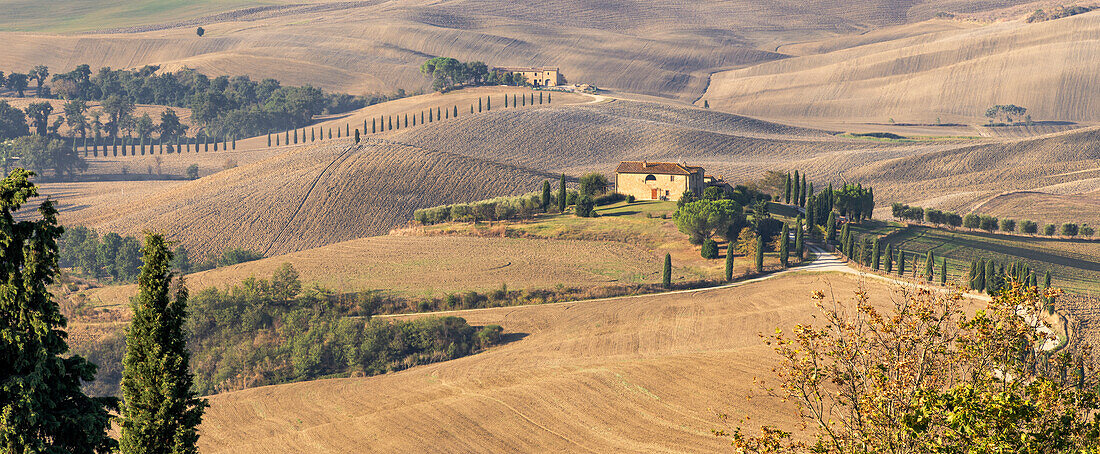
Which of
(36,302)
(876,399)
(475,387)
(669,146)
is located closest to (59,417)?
(36,302)

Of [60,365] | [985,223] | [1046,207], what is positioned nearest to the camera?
[60,365]

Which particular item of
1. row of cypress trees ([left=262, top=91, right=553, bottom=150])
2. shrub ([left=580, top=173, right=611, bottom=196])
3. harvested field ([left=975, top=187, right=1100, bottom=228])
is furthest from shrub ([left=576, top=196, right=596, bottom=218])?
row of cypress trees ([left=262, top=91, right=553, bottom=150])

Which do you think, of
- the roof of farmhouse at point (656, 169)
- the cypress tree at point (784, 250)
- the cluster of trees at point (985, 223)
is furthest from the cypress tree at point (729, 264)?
the cluster of trees at point (985, 223)

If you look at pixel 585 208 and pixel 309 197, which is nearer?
pixel 585 208

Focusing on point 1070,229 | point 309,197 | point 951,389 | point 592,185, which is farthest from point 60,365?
point 1070,229

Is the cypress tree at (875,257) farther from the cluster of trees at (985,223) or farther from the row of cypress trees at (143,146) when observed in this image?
the row of cypress trees at (143,146)

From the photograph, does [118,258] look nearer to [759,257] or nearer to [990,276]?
[759,257]

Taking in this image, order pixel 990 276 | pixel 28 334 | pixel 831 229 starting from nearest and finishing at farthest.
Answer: pixel 28 334, pixel 990 276, pixel 831 229
